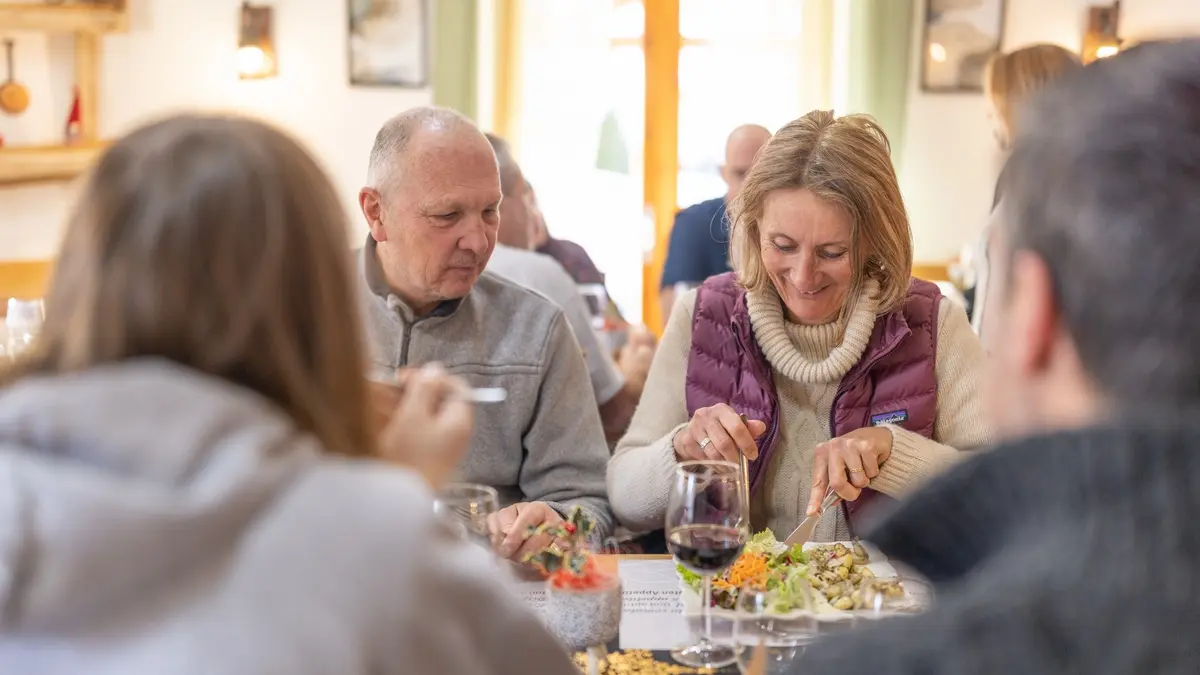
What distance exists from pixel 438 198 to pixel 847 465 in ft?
2.88

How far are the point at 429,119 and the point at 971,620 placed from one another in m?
1.65

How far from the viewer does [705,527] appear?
143 centimetres

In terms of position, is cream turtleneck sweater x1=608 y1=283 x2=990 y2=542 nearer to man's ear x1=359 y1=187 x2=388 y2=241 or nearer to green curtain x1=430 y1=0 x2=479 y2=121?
man's ear x1=359 y1=187 x2=388 y2=241

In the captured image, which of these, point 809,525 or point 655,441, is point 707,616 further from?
point 655,441

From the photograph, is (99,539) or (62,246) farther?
(62,246)

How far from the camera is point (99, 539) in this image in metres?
0.71

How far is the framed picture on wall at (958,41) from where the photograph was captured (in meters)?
5.02

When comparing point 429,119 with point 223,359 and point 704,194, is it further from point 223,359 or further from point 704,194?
point 704,194

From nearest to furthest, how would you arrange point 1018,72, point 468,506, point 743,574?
point 468,506, point 743,574, point 1018,72

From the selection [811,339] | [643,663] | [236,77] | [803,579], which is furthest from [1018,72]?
[236,77]

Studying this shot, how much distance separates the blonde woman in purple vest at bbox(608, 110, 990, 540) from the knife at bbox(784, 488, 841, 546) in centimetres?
9

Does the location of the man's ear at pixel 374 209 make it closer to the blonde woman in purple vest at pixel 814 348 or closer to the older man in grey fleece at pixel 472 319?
the older man in grey fleece at pixel 472 319

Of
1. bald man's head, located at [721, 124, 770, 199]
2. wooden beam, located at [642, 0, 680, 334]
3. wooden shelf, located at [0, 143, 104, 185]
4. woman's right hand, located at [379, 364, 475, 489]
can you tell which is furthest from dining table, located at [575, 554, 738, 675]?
wooden shelf, located at [0, 143, 104, 185]

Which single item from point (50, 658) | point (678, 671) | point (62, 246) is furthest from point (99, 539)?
point (678, 671)
